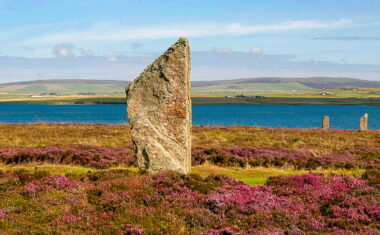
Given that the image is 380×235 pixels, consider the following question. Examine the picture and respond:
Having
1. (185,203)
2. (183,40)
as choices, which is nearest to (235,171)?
(183,40)

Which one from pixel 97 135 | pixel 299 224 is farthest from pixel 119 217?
pixel 97 135

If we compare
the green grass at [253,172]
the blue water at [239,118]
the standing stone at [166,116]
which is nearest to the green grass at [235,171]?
the green grass at [253,172]

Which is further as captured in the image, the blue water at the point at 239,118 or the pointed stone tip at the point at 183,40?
the blue water at the point at 239,118

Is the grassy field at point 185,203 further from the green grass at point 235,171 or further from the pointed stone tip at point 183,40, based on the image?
the pointed stone tip at point 183,40

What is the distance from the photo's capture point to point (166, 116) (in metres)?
15.8

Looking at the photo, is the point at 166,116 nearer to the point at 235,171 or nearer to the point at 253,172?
the point at 235,171

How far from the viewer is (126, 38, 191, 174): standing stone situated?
15.6m

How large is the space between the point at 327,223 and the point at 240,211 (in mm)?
2209

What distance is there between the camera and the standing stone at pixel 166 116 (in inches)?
615

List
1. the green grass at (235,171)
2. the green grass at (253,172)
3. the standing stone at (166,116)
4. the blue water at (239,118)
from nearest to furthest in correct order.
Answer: the standing stone at (166,116) → the green grass at (253,172) → the green grass at (235,171) → the blue water at (239,118)

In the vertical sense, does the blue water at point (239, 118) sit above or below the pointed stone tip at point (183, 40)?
below

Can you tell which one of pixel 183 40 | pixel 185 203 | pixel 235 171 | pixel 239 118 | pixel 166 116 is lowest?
pixel 239 118

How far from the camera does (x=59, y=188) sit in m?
13.5

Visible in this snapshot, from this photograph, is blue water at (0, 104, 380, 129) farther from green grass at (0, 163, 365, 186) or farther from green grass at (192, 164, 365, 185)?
green grass at (192, 164, 365, 185)
